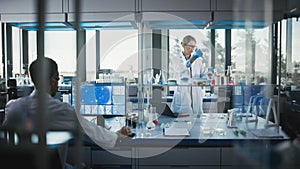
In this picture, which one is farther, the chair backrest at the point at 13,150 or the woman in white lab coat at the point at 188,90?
the woman in white lab coat at the point at 188,90

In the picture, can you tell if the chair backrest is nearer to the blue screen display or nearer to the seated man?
the seated man

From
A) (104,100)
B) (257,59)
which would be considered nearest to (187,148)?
(104,100)

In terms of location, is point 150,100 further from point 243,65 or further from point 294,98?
point 294,98

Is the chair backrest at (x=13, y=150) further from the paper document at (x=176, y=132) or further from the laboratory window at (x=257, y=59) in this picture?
the laboratory window at (x=257, y=59)

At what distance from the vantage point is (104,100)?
152cm

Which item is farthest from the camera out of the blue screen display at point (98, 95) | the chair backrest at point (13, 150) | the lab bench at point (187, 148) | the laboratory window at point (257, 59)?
the laboratory window at point (257, 59)

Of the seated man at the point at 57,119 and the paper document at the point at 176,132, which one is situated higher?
the seated man at the point at 57,119

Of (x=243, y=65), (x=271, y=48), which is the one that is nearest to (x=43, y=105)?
(x=271, y=48)

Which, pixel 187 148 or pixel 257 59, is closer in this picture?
pixel 187 148

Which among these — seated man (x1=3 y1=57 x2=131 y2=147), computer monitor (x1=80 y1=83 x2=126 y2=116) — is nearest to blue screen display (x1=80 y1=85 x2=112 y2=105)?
computer monitor (x1=80 y1=83 x2=126 y2=116)

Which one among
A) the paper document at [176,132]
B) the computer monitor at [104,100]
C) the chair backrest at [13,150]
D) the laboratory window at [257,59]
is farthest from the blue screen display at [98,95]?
the laboratory window at [257,59]

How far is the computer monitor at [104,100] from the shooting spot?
4.84 feet

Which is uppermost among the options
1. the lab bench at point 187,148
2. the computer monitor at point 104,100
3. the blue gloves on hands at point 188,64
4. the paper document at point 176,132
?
the blue gloves on hands at point 188,64

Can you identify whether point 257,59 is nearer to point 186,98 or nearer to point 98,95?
point 186,98
